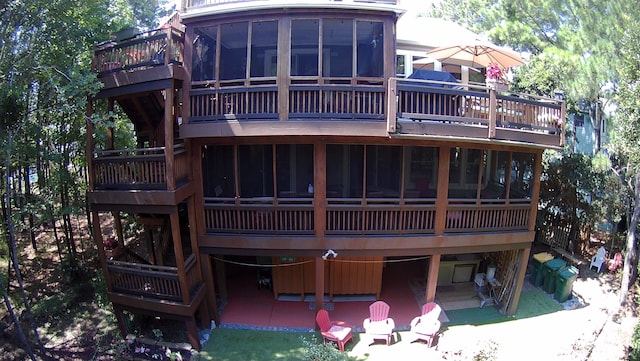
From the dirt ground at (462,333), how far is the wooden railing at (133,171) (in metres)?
4.10

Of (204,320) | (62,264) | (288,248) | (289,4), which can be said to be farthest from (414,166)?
(62,264)

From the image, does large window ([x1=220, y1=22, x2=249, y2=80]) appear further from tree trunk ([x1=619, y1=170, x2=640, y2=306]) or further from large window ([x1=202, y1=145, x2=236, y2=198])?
tree trunk ([x1=619, y1=170, x2=640, y2=306])

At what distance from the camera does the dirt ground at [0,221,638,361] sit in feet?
27.2

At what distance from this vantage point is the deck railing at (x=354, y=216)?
878 centimetres

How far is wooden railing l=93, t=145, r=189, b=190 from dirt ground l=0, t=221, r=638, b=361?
13.5 feet

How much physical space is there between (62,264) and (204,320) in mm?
6166

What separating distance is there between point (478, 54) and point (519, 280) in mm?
6288

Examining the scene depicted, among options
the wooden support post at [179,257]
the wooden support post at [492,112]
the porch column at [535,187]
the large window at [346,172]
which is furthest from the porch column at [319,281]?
the porch column at [535,187]

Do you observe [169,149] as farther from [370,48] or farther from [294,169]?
[370,48]

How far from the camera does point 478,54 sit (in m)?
9.39

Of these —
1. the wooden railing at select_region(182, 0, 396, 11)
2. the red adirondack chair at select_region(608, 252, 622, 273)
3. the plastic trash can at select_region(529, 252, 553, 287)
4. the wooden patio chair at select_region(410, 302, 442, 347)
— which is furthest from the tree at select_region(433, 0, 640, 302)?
the wooden railing at select_region(182, 0, 396, 11)

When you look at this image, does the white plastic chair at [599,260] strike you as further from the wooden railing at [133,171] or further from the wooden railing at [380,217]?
the wooden railing at [133,171]

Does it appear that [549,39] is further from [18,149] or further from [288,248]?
[18,149]

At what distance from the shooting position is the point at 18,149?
9.17 meters
